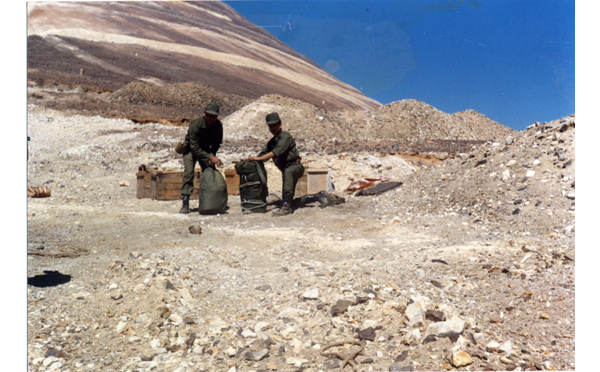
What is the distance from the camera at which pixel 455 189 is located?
6.45 m

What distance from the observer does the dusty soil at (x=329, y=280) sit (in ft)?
8.98

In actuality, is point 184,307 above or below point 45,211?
below

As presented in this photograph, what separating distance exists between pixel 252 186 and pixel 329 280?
3251 mm

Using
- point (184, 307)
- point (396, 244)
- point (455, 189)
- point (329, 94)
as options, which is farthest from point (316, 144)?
point (329, 94)

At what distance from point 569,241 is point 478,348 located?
231cm

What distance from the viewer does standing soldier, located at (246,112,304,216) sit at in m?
6.37

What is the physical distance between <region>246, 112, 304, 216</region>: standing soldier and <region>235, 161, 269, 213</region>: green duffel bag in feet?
0.79

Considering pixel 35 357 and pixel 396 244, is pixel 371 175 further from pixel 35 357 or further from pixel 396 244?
pixel 35 357

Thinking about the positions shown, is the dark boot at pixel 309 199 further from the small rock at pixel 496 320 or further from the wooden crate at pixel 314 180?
the small rock at pixel 496 320

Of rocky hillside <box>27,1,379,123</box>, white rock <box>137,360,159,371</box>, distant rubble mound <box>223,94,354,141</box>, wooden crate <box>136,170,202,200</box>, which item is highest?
rocky hillside <box>27,1,379,123</box>

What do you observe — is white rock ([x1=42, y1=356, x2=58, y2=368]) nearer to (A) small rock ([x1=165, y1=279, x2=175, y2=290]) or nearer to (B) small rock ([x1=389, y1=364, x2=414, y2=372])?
(A) small rock ([x1=165, y1=279, x2=175, y2=290])

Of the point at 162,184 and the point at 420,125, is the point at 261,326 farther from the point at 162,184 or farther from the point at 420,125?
the point at 420,125

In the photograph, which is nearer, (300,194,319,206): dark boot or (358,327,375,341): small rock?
(358,327,375,341): small rock

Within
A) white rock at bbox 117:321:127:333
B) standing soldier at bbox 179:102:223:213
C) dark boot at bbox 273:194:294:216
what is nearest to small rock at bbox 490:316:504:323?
white rock at bbox 117:321:127:333
